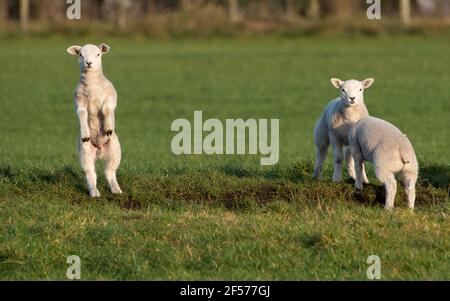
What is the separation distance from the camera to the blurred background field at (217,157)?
1016cm

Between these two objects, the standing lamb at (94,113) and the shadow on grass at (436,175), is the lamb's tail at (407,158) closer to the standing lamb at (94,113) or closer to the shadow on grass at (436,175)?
the shadow on grass at (436,175)

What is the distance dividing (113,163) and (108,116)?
60cm

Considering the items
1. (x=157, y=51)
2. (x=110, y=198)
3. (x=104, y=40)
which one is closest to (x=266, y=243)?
(x=110, y=198)

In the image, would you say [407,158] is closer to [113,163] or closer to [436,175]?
[436,175]

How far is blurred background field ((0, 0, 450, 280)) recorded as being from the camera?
10.2 meters

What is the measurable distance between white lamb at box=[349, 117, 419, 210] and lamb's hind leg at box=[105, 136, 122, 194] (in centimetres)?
256

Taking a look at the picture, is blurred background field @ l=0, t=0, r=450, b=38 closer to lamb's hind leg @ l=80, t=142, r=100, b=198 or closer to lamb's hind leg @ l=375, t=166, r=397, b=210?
lamb's hind leg @ l=80, t=142, r=100, b=198

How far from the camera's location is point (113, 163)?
12.3 meters
